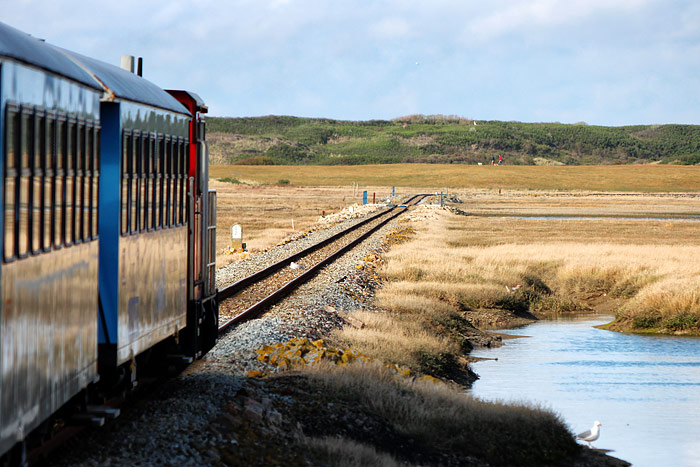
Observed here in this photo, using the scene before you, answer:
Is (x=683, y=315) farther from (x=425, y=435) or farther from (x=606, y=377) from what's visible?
(x=425, y=435)

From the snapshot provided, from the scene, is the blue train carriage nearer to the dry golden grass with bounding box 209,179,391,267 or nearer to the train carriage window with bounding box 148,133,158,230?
the train carriage window with bounding box 148,133,158,230

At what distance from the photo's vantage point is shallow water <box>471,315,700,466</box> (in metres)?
12.6

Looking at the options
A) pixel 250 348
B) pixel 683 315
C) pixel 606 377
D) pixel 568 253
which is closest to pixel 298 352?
pixel 250 348

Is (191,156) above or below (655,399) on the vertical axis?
above

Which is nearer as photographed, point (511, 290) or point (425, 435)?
point (425, 435)

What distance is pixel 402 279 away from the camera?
84.1 ft

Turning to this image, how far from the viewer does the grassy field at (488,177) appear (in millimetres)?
139750

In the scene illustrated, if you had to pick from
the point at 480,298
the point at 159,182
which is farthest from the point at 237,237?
the point at 159,182

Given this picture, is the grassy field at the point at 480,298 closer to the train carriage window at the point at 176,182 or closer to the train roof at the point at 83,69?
the train carriage window at the point at 176,182

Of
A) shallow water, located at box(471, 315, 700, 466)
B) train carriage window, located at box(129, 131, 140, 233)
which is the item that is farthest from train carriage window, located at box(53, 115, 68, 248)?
shallow water, located at box(471, 315, 700, 466)

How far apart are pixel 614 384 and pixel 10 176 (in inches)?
512

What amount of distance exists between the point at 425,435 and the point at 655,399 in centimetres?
647

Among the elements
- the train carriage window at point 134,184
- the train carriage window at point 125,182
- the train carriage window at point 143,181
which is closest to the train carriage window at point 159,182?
the train carriage window at point 143,181

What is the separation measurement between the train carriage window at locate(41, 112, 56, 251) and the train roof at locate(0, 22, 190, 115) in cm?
39
